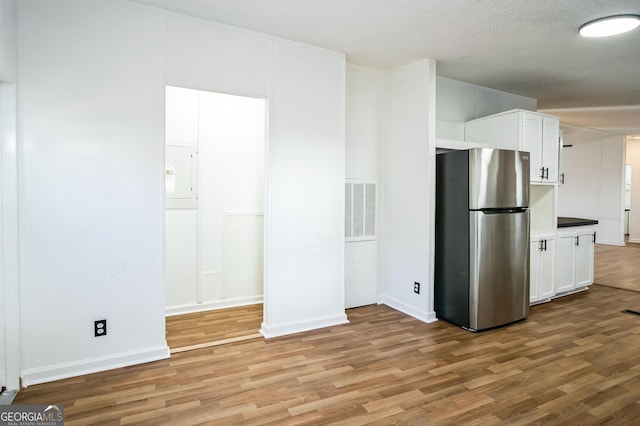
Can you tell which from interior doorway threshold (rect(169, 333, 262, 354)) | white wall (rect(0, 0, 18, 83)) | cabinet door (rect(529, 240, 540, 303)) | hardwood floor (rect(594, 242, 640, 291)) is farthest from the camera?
hardwood floor (rect(594, 242, 640, 291))

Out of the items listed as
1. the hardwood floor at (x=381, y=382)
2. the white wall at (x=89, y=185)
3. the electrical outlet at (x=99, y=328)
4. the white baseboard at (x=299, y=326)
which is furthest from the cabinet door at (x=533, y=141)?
the electrical outlet at (x=99, y=328)

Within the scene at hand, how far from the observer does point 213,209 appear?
159 inches

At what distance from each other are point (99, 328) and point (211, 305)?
4.87 feet

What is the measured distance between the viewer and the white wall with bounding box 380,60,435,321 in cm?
370

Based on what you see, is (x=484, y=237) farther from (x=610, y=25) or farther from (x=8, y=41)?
(x=8, y=41)

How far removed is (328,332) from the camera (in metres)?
3.40

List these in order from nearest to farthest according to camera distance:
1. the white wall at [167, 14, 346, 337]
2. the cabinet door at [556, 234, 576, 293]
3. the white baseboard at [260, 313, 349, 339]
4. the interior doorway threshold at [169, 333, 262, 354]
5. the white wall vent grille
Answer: the interior doorway threshold at [169, 333, 262, 354] → the white wall at [167, 14, 346, 337] → the white baseboard at [260, 313, 349, 339] → the white wall vent grille → the cabinet door at [556, 234, 576, 293]

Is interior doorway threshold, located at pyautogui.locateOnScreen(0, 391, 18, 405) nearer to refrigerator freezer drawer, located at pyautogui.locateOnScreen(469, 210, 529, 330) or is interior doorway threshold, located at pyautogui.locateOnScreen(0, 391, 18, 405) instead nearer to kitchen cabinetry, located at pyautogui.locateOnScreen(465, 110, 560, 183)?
refrigerator freezer drawer, located at pyautogui.locateOnScreen(469, 210, 529, 330)

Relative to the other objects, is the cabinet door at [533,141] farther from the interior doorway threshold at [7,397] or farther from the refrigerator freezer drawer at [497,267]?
the interior doorway threshold at [7,397]

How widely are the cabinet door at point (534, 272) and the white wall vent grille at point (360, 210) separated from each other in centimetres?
186

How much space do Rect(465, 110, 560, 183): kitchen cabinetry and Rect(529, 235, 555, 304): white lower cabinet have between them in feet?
2.45

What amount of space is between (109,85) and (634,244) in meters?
11.5

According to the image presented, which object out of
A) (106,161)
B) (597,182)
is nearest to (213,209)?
(106,161)

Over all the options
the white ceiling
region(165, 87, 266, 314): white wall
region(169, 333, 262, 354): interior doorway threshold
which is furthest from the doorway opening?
the white ceiling
